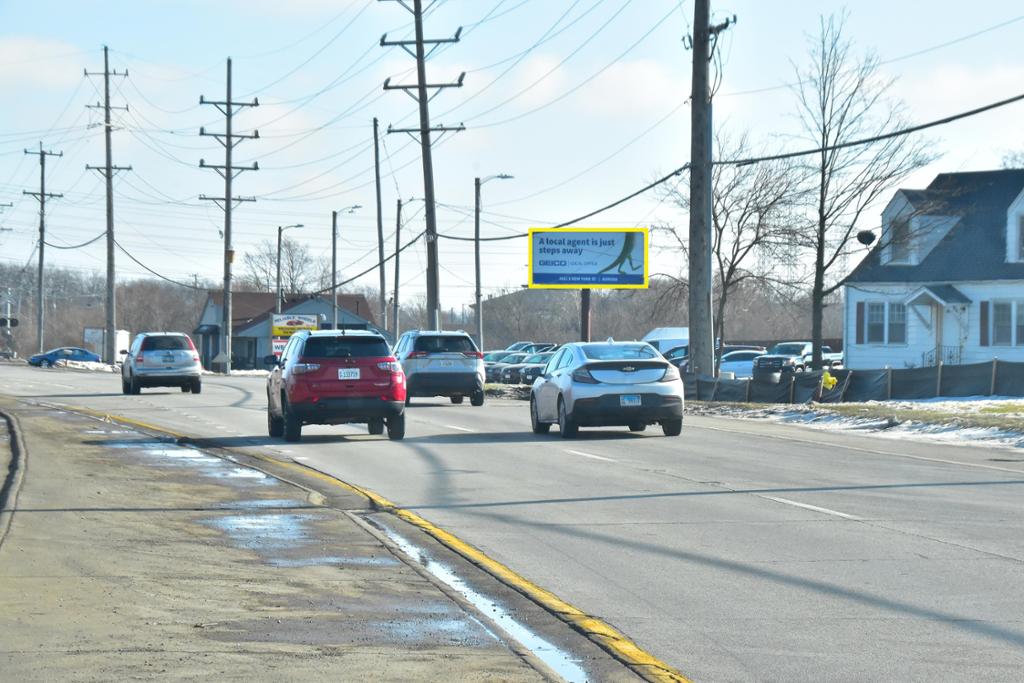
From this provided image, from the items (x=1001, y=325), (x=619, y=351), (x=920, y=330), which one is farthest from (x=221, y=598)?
(x=920, y=330)

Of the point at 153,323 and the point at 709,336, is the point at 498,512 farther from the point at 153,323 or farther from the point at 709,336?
the point at 153,323

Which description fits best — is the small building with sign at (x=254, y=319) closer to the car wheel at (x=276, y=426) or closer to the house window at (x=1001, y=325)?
the house window at (x=1001, y=325)

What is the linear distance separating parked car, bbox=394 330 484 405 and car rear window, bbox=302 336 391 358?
11.6 m

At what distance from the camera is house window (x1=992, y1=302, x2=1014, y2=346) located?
47.9 m

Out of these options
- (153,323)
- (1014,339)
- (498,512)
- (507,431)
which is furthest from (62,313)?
(498,512)

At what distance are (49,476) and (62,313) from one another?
535 feet

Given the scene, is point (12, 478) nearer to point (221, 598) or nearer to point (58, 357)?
point (221, 598)

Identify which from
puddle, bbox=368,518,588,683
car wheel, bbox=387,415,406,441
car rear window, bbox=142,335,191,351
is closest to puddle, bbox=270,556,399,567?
puddle, bbox=368,518,588,683

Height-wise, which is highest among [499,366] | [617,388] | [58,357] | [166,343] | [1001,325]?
[1001,325]

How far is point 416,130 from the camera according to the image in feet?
167

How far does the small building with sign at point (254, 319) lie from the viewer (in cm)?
9788

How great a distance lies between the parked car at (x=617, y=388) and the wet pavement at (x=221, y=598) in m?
8.54

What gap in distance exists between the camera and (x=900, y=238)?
1854 inches

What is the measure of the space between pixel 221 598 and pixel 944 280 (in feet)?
145
